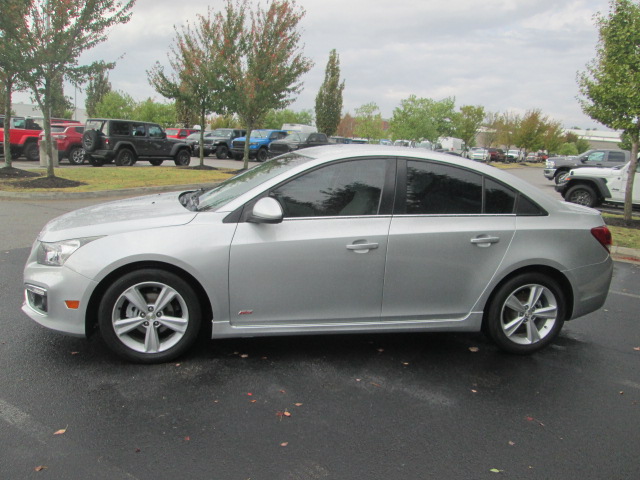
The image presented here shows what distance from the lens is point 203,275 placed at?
3.55 meters

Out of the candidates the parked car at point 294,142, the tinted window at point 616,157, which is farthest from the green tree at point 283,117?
the tinted window at point 616,157

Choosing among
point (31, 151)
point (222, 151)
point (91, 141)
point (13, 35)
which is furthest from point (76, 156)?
point (222, 151)

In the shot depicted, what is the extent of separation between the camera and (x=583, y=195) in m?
15.0

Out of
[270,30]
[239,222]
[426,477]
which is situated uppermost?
[270,30]

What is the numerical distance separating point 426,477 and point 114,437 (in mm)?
1692

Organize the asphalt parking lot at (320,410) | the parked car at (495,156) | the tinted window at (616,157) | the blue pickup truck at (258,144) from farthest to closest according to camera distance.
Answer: the parked car at (495,156) < the blue pickup truck at (258,144) < the tinted window at (616,157) < the asphalt parking lot at (320,410)

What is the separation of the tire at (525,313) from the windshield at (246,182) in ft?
6.35

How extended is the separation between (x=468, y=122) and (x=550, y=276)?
182ft

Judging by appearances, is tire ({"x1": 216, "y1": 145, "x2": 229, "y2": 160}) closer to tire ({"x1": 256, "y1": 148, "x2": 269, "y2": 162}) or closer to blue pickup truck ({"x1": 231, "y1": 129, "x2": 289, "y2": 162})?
blue pickup truck ({"x1": 231, "y1": 129, "x2": 289, "y2": 162})

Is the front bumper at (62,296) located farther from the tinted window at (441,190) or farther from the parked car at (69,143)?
the parked car at (69,143)

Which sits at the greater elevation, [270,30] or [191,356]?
[270,30]

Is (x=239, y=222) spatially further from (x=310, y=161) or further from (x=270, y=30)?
(x=270, y=30)

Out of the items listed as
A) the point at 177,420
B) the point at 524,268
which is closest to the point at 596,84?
the point at 524,268

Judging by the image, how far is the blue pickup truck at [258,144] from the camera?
93.5ft
